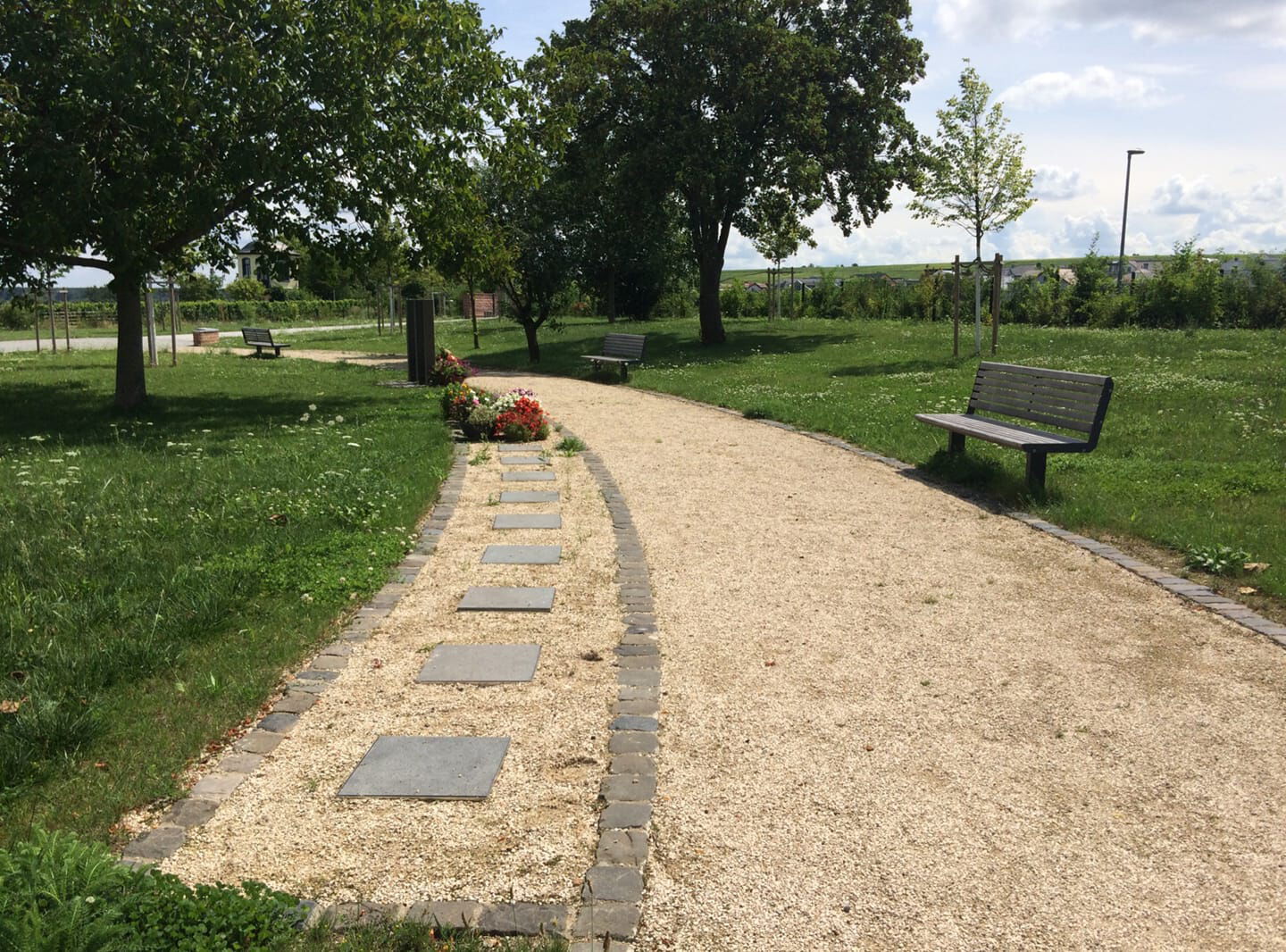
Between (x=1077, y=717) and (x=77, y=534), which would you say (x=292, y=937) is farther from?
(x=77, y=534)

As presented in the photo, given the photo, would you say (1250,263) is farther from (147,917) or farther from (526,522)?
(147,917)

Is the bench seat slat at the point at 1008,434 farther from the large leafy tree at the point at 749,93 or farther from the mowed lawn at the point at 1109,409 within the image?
the large leafy tree at the point at 749,93

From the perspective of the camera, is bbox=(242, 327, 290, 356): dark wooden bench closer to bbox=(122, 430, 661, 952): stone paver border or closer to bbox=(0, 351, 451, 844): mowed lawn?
bbox=(0, 351, 451, 844): mowed lawn

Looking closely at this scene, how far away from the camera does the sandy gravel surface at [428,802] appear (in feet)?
9.70

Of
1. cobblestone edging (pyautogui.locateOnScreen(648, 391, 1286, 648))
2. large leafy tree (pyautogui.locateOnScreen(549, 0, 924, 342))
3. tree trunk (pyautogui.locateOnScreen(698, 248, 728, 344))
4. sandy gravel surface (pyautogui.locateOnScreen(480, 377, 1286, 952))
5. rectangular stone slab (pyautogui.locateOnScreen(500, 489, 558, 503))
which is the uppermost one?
large leafy tree (pyautogui.locateOnScreen(549, 0, 924, 342))

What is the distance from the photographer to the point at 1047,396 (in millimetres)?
8867

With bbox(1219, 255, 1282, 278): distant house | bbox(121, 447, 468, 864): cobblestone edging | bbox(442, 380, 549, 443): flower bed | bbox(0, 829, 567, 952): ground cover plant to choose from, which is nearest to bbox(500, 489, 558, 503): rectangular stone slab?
bbox(121, 447, 468, 864): cobblestone edging

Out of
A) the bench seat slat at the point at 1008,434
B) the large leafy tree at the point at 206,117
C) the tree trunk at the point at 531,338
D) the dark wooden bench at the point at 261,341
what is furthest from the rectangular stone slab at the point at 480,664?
the dark wooden bench at the point at 261,341

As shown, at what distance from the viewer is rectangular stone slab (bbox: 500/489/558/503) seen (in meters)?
8.45

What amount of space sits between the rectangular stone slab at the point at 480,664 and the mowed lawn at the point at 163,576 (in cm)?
64

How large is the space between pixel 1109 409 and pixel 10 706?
12027mm

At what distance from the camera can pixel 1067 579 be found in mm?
6230

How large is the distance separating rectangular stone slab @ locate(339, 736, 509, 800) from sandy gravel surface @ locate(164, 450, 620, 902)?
0.17 ft

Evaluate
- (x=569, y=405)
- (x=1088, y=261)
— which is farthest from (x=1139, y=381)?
(x=1088, y=261)
